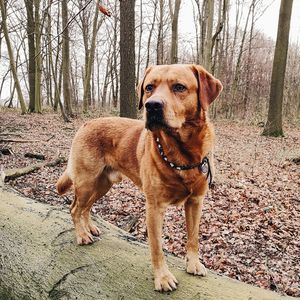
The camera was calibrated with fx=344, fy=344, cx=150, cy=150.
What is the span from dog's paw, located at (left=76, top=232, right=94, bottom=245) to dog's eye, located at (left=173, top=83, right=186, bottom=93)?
167cm

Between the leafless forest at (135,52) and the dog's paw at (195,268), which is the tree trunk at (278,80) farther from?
the dog's paw at (195,268)

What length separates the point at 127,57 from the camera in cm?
920

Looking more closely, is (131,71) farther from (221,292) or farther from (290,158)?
(221,292)

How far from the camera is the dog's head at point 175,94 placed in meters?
2.60

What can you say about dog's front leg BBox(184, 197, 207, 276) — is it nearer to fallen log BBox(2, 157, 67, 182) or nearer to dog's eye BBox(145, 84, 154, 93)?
dog's eye BBox(145, 84, 154, 93)

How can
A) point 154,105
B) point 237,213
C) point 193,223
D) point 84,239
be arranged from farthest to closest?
point 237,213, point 84,239, point 193,223, point 154,105

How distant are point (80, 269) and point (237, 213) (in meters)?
3.32

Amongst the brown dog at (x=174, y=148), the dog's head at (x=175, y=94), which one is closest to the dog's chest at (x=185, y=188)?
the brown dog at (x=174, y=148)

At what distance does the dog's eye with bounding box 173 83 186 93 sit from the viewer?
2792 millimetres

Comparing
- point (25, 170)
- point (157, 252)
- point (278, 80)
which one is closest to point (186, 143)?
point (157, 252)

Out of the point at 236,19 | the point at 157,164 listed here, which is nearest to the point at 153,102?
the point at 157,164

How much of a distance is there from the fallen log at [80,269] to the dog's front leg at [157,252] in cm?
7

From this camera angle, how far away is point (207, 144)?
9.69ft

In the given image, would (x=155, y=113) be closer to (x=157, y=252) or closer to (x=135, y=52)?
(x=157, y=252)
